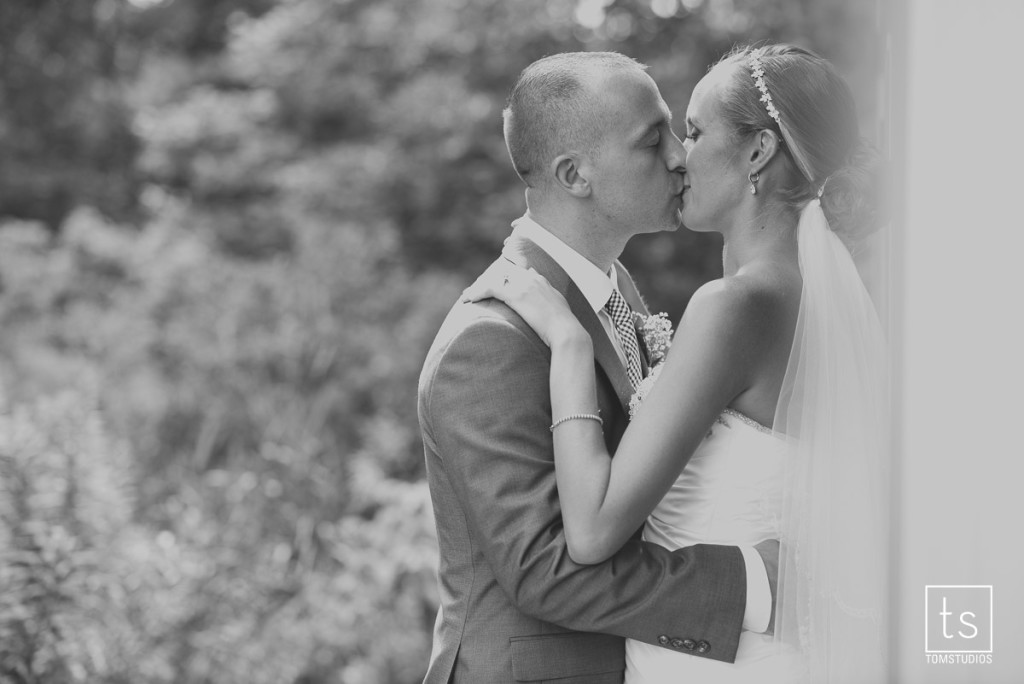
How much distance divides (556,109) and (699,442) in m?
0.92

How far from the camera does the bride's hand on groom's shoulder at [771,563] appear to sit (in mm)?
2305

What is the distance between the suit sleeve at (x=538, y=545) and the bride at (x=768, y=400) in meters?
0.07

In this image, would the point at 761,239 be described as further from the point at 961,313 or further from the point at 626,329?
the point at 961,313

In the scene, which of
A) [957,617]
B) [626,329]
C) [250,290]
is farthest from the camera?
[250,290]

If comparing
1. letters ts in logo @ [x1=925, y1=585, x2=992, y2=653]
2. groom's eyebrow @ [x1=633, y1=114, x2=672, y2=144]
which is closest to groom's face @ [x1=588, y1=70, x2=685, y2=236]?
groom's eyebrow @ [x1=633, y1=114, x2=672, y2=144]

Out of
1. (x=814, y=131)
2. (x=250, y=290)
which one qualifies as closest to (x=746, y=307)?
(x=814, y=131)

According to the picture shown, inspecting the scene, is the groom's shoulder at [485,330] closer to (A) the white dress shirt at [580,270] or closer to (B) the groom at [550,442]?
(B) the groom at [550,442]

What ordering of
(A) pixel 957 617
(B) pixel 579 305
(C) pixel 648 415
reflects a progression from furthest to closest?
(B) pixel 579 305
(C) pixel 648 415
(A) pixel 957 617

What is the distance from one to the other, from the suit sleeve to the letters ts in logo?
0.52 metres

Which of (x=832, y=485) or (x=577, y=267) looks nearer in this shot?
(x=832, y=485)

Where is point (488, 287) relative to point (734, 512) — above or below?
above

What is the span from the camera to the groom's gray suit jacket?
2.22 m

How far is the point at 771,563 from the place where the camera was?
2.31 metres

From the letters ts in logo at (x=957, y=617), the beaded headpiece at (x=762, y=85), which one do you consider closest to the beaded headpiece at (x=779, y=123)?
the beaded headpiece at (x=762, y=85)
